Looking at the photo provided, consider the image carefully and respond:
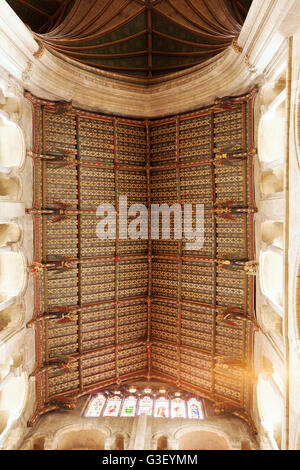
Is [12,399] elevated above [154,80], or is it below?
below

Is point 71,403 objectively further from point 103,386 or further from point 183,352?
point 183,352

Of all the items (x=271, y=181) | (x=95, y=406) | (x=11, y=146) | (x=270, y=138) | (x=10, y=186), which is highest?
(x=270, y=138)

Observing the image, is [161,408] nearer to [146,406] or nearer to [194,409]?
[146,406]

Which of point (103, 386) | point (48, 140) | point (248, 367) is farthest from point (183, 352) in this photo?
point (48, 140)

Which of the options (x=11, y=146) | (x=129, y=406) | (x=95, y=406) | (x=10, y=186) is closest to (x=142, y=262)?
(x=129, y=406)

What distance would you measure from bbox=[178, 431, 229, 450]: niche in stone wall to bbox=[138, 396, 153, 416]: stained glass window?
1.73 meters

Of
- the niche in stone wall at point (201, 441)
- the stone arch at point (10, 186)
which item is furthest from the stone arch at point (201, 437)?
the stone arch at point (10, 186)

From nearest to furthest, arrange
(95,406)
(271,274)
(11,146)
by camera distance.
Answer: (271,274), (11,146), (95,406)

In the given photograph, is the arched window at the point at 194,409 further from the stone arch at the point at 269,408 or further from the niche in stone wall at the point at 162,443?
the stone arch at the point at 269,408

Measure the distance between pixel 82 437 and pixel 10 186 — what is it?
10350 millimetres

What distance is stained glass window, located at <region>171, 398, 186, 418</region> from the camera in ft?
37.5

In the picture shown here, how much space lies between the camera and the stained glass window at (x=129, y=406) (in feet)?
37.9

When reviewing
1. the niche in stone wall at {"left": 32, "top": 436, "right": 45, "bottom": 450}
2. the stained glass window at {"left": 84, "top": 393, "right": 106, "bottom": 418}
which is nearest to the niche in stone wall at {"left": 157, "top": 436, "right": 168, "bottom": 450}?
the stained glass window at {"left": 84, "top": 393, "right": 106, "bottom": 418}

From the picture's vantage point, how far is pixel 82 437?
35.6 ft
